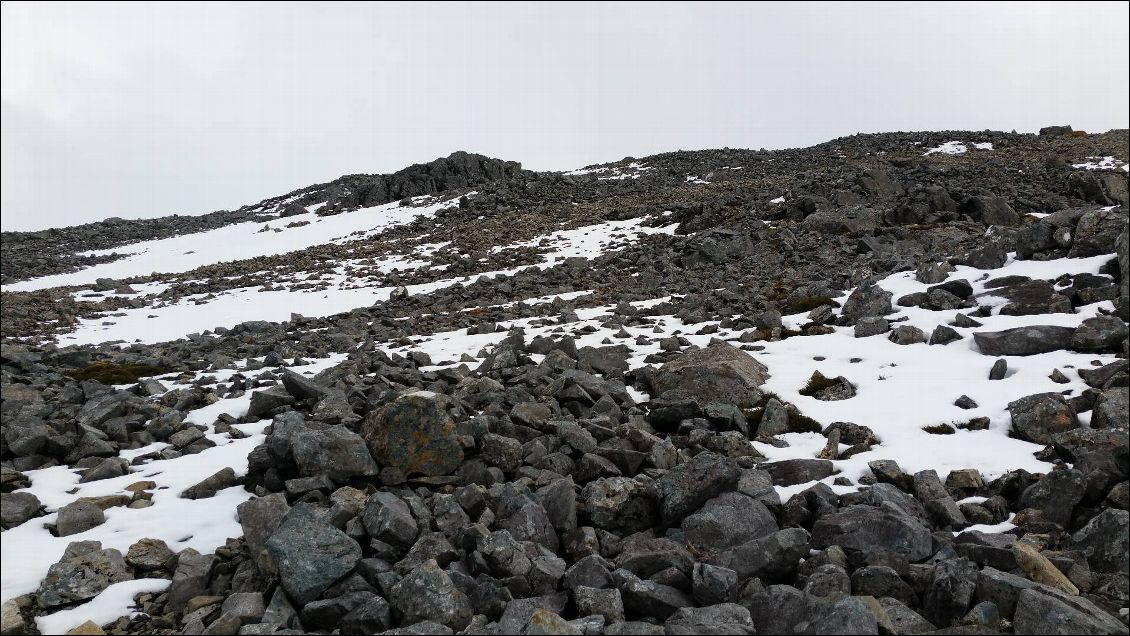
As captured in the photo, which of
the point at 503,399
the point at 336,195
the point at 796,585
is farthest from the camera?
the point at 336,195

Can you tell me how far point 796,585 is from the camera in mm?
6281

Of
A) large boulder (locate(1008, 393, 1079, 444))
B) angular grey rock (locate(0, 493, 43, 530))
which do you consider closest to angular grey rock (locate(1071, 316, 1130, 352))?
large boulder (locate(1008, 393, 1079, 444))

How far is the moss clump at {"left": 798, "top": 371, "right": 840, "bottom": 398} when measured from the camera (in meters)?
11.4

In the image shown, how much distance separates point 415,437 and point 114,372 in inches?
348

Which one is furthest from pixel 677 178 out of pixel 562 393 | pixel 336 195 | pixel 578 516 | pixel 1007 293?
pixel 578 516

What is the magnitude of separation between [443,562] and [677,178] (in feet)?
178

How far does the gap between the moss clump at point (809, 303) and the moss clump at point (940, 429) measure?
24.3 feet

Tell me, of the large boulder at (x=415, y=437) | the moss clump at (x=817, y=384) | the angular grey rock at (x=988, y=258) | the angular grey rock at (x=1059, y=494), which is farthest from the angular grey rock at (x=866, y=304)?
the large boulder at (x=415, y=437)

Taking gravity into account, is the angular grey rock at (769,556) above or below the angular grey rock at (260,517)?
below

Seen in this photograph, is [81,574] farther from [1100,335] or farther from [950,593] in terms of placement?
[1100,335]

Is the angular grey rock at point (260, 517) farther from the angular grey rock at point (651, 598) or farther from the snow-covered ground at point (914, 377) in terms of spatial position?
the snow-covered ground at point (914, 377)

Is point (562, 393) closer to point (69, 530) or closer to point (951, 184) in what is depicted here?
point (69, 530)

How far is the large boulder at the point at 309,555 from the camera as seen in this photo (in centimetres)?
617

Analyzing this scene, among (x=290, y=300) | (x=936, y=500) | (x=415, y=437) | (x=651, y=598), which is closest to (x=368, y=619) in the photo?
(x=651, y=598)
